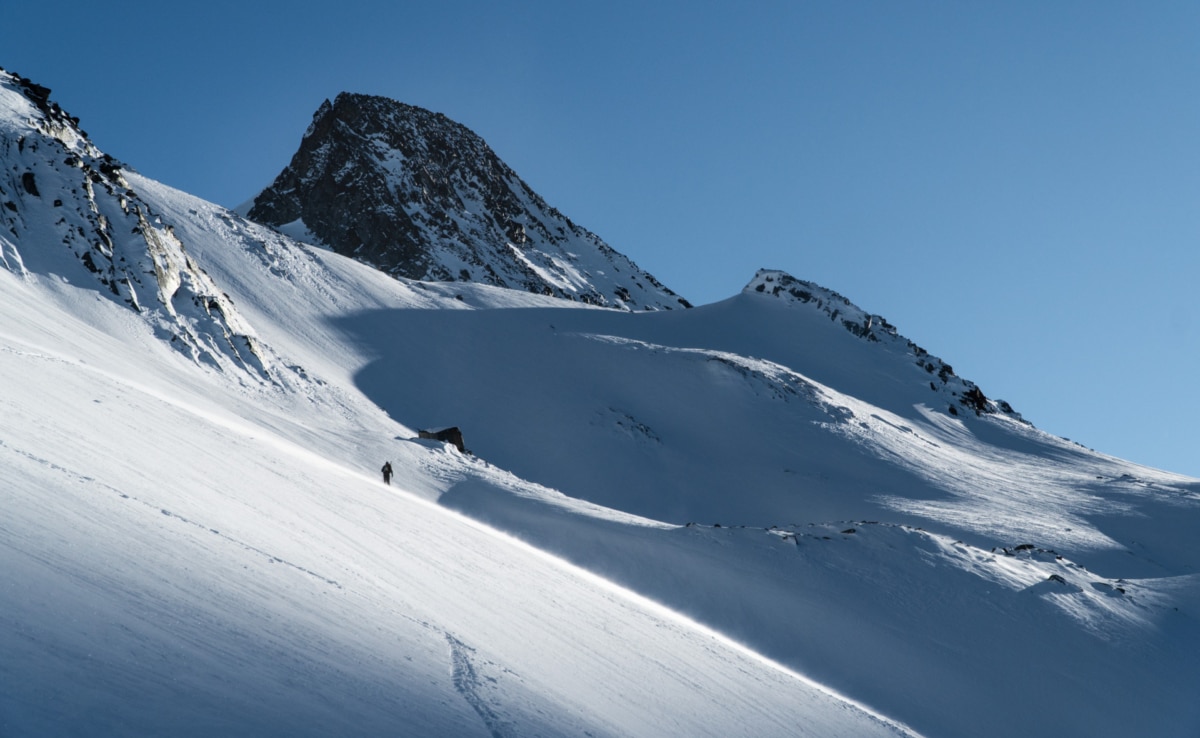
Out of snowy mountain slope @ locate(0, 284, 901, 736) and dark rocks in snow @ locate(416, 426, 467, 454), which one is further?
dark rocks in snow @ locate(416, 426, 467, 454)

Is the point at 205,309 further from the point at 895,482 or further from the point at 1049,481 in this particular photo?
the point at 1049,481

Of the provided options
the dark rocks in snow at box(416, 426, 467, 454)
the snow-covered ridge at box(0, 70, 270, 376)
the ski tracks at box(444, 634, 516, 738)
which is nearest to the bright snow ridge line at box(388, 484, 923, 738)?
the ski tracks at box(444, 634, 516, 738)

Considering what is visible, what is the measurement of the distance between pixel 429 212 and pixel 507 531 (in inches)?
4072

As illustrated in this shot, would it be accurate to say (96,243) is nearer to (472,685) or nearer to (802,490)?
(802,490)

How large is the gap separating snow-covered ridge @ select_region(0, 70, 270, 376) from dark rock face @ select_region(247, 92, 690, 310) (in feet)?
209

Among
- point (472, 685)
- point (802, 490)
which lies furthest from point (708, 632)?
point (802, 490)

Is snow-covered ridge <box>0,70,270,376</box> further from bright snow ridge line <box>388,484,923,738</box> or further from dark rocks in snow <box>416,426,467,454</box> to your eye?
bright snow ridge line <box>388,484,923,738</box>

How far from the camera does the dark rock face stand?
115 meters

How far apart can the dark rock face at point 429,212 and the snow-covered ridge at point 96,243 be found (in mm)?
63584

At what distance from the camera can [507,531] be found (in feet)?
90.7

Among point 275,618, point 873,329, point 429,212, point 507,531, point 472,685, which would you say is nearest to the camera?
point 275,618

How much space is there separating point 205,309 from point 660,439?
2541 cm

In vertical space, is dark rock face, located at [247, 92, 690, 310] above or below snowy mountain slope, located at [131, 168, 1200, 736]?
above

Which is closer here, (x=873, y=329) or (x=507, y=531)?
(x=507, y=531)
